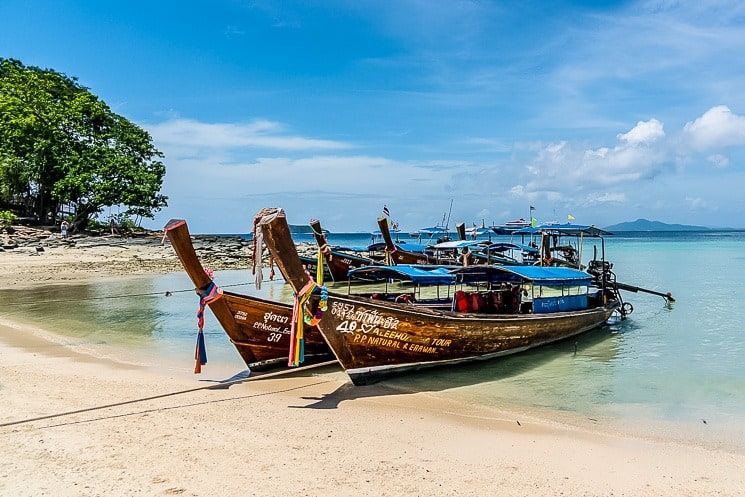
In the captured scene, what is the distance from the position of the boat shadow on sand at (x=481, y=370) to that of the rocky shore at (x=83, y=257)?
49.2ft

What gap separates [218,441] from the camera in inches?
247

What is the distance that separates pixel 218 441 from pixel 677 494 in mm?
4920

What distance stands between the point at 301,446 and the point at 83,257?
91.2ft

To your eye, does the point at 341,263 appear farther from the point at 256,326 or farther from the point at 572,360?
the point at 256,326

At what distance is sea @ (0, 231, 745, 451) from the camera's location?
8594 millimetres

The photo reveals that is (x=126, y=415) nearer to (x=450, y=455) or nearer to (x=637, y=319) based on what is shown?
(x=450, y=455)

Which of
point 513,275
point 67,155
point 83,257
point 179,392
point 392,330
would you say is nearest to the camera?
point 179,392

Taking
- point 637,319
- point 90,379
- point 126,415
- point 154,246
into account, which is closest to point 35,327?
point 90,379

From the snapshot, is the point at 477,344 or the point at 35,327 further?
the point at 35,327

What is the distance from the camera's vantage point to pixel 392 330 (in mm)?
9320

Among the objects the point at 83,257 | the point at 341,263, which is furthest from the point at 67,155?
the point at 341,263

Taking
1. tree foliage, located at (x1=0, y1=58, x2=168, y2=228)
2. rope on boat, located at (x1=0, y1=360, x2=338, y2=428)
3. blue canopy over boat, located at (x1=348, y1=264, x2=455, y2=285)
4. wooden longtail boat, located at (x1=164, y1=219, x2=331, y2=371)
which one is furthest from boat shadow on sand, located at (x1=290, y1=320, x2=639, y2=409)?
tree foliage, located at (x1=0, y1=58, x2=168, y2=228)

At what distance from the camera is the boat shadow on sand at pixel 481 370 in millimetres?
8953

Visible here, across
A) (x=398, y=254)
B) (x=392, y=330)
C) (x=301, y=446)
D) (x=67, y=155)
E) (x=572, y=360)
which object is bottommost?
(x=572, y=360)
